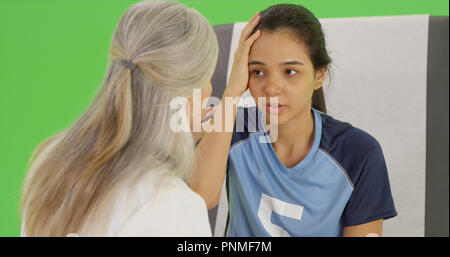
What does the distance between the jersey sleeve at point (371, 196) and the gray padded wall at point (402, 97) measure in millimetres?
201

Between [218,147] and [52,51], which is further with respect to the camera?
[52,51]

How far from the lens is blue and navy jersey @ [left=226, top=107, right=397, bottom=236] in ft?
2.43

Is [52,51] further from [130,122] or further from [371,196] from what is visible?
[371,196]

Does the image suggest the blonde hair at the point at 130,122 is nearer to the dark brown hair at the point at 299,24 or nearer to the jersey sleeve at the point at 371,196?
the dark brown hair at the point at 299,24

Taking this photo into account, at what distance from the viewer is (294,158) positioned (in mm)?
777

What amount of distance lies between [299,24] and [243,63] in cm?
10

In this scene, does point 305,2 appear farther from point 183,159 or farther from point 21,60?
point 21,60

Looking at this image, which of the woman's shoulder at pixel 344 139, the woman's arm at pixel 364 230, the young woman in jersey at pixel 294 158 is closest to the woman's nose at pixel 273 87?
the young woman in jersey at pixel 294 158

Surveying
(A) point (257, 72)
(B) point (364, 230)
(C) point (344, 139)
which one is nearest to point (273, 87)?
(A) point (257, 72)
